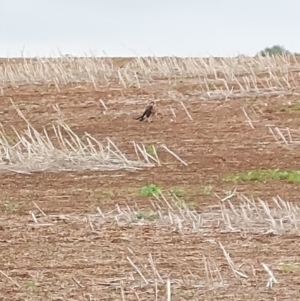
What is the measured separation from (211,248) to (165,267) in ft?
2.11

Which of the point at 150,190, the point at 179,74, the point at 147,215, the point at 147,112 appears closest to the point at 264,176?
the point at 150,190

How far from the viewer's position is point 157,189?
968 cm

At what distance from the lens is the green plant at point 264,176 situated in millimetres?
10402

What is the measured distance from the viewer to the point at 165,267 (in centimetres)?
662

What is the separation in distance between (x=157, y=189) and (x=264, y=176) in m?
1.51

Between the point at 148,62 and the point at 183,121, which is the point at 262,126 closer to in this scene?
the point at 183,121

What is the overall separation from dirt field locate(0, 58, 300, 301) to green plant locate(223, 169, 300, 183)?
2 centimetres

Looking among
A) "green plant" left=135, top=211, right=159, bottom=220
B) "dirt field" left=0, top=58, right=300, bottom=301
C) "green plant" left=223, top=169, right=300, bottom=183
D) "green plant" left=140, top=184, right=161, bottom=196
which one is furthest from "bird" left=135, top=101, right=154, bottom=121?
"green plant" left=135, top=211, right=159, bottom=220

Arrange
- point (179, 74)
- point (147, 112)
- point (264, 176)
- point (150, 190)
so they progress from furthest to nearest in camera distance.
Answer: point (179, 74) → point (147, 112) → point (264, 176) → point (150, 190)

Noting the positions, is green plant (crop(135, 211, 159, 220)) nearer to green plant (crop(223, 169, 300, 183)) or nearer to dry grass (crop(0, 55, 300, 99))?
green plant (crop(223, 169, 300, 183))

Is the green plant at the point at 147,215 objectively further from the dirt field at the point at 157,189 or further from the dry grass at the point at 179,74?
the dry grass at the point at 179,74

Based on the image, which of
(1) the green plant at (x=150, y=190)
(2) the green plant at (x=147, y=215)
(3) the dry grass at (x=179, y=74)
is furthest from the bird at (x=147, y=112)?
(2) the green plant at (x=147, y=215)

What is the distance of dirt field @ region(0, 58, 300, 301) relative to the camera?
638 cm

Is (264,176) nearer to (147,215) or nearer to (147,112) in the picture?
(147,215)
